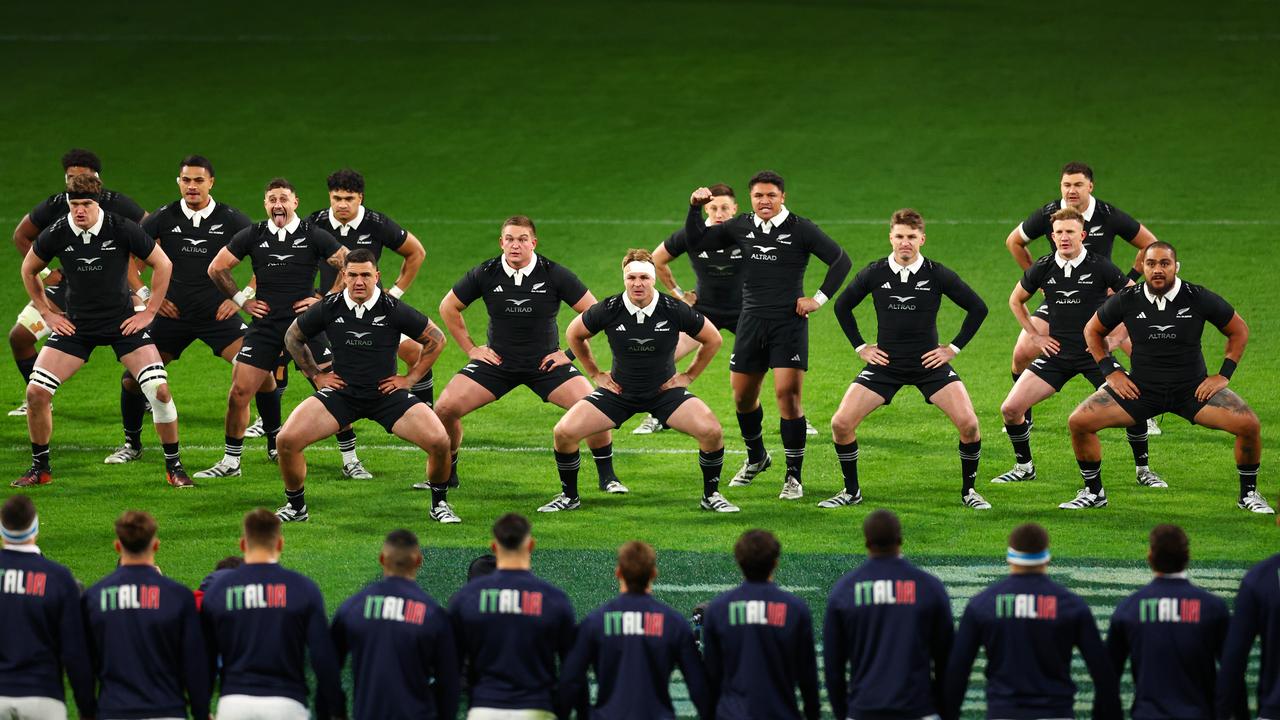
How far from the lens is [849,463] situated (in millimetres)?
13734

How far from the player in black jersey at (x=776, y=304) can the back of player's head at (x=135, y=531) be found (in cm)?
668

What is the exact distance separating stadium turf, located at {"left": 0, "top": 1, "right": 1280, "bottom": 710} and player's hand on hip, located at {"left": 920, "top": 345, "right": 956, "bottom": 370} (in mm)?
1139

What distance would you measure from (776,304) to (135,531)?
7053 millimetres

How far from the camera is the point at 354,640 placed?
8.28 meters

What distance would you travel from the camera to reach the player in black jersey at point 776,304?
1419cm

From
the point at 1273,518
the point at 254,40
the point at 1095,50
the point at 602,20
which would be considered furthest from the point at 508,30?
the point at 1273,518

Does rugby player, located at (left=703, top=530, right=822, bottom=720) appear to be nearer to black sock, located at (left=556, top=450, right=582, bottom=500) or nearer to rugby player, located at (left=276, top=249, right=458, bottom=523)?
rugby player, located at (left=276, top=249, right=458, bottom=523)

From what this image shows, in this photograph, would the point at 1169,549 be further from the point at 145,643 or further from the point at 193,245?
the point at 193,245

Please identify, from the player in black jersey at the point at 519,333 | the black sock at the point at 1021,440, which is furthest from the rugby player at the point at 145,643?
the black sock at the point at 1021,440

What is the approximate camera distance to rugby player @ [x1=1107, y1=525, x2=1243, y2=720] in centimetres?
818

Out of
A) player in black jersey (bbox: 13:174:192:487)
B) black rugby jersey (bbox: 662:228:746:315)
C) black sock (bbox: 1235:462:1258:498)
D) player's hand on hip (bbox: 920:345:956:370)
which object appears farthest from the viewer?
black rugby jersey (bbox: 662:228:746:315)

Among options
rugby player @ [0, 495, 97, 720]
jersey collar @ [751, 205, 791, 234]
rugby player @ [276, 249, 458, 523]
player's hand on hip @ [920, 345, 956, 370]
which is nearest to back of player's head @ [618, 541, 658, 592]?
rugby player @ [0, 495, 97, 720]

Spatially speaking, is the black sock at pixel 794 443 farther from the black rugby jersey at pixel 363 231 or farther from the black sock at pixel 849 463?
the black rugby jersey at pixel 363 231

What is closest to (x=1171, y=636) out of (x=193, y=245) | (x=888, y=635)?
(x=888, y=635)
